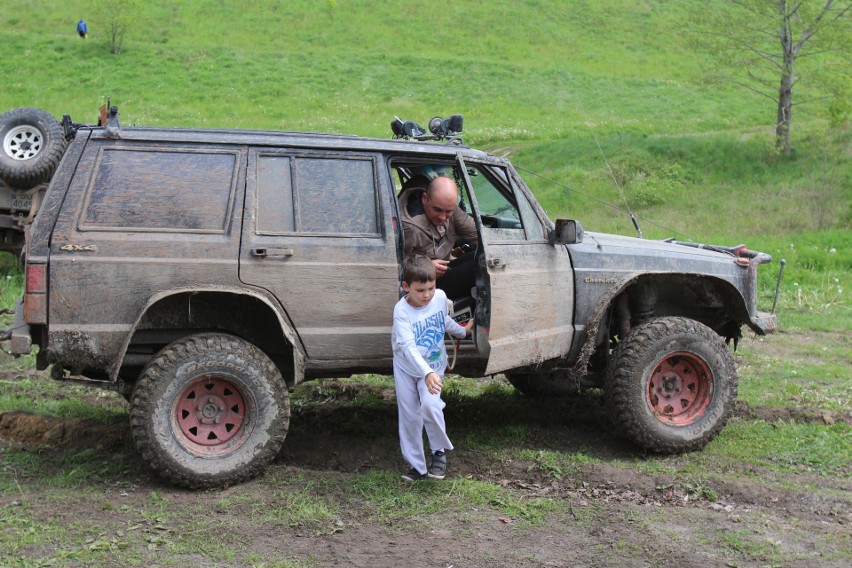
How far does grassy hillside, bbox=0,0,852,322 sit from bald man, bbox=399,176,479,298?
5.01m

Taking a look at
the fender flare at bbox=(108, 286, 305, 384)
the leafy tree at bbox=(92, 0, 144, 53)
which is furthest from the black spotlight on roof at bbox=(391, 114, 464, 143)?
the leafy tree at bbox=(92, 0, 144, 53)

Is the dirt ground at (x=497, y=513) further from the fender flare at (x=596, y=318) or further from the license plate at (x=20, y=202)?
the license plate at (x=20, y=202)

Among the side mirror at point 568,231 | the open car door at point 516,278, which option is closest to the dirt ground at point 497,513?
the open car door at point 516,278

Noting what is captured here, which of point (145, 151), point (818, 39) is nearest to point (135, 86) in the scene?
point (818, 39)

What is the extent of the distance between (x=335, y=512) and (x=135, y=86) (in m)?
29.9

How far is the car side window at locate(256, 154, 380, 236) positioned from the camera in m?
5.96

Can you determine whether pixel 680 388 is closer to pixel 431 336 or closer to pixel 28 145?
pixel 431 336

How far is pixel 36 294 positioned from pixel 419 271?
7.16 feet

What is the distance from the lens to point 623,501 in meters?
5.76

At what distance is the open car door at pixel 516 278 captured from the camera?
20.4 ft

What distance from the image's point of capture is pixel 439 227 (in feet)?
21.1

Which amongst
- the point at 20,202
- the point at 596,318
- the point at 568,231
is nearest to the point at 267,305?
the point at 568,231

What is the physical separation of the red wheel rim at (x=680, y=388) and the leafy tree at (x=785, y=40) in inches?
685

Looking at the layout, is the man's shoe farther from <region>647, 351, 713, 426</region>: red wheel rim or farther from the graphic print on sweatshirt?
<region>647, 351, 713, 426</region>: red wheel rim
